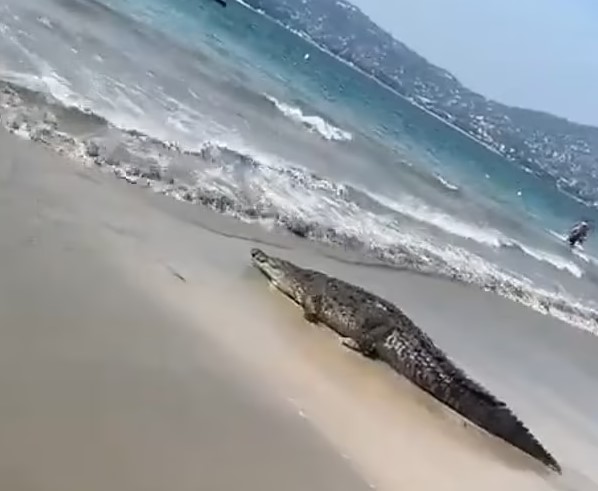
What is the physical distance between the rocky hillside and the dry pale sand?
31481mm

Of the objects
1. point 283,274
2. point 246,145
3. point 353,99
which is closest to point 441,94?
point 353,99

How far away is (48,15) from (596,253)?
17.8 m

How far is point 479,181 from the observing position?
27.3m

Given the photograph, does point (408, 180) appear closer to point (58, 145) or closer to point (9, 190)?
point (58, 145)

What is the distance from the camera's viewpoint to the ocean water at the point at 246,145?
9.62 metres

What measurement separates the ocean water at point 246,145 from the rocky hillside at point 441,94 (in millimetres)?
15926

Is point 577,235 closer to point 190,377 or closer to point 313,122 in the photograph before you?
point 313,122

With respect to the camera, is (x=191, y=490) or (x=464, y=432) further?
(x=464, y=432)

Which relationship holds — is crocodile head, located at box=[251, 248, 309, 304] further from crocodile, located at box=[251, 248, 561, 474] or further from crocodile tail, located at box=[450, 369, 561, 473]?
crocodile tail, located at box=[450, 369, 561, 473]

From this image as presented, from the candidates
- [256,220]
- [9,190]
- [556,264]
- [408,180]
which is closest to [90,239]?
[9,190]

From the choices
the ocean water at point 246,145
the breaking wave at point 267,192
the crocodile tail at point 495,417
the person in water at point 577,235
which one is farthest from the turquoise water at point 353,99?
the crocodile tail at point 495,417

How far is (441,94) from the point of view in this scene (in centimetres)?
4347

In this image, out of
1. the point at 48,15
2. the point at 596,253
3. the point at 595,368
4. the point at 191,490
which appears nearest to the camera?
the point at 191,490

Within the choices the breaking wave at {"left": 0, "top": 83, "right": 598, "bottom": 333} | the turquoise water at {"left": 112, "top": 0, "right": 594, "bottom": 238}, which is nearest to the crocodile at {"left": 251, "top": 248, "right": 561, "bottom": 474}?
the breaking wave at {"left": 0, "top": 83, "right": 598, "bottom": 333}
